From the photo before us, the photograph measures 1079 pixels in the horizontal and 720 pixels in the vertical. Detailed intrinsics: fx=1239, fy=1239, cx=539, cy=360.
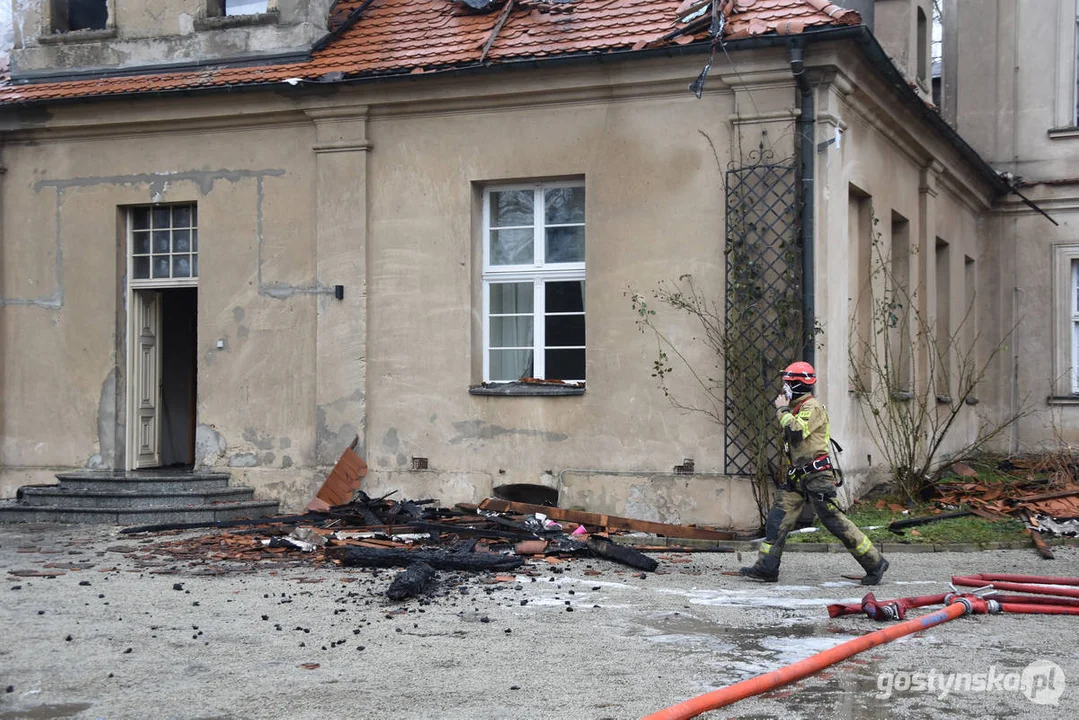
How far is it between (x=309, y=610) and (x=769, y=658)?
10.7 ft

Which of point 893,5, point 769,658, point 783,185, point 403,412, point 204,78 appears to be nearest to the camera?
point 769,658

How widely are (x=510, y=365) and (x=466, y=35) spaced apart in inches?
152

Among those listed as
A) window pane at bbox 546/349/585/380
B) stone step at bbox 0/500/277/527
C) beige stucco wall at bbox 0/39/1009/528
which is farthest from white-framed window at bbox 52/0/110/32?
window pane at bbox 546/349/585/380

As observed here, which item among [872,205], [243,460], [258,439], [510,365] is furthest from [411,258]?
[872,205]

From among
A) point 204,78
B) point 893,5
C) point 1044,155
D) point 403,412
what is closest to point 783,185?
point 403,412

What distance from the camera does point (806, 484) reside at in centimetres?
952

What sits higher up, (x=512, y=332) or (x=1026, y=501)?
(x=512, y=332)

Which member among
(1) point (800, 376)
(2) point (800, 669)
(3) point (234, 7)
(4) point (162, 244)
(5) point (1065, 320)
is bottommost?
(2) point (800, 669)

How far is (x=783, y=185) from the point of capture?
1275 cm

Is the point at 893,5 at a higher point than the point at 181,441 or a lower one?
higher

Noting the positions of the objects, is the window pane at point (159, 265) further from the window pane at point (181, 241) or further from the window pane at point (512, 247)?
the window pane at point (512, 247)

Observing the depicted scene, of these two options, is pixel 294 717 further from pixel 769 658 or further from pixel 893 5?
pixel 893 5

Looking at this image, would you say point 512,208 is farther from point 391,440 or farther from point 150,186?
point 150,186

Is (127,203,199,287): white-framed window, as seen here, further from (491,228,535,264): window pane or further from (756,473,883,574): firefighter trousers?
(756,473,883,574): firefighter trousers
